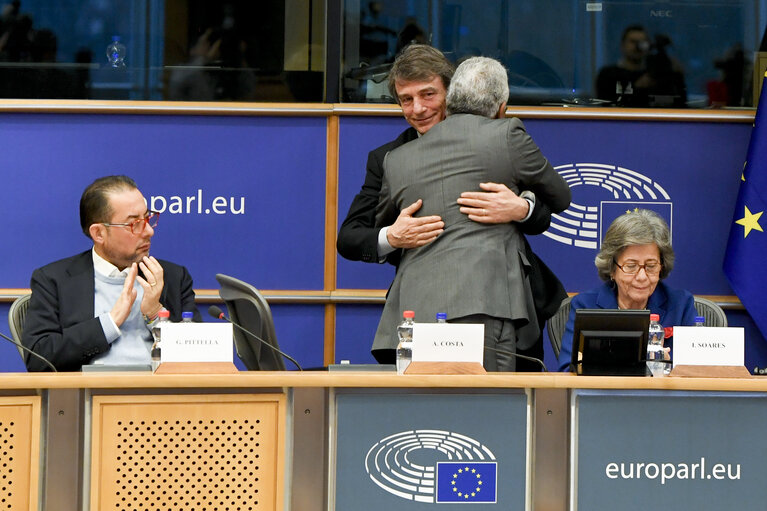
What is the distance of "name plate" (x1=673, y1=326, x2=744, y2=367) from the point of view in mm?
2910

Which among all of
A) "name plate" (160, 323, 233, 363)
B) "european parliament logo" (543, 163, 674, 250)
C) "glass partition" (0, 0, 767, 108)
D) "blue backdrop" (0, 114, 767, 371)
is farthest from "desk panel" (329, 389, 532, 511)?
"glass partition" (0, 0, 767, 108)

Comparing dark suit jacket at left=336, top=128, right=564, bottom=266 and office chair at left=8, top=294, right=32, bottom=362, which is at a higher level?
dark suit jacket at left=336, top=128, right=564, bottom=266

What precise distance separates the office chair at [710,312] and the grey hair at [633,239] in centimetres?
25

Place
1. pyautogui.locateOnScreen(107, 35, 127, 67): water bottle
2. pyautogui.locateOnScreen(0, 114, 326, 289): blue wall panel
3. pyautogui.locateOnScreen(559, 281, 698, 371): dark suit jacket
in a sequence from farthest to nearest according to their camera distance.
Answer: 1. pyautogui.locateOnScreen(107, 35, 127, 67): water bottle
2. pyautogui.locateOnScreen(0, 114, 326, 289): blue wall panel
3. pyautogui.locateOnScreen(559, 281, 698, 371): dark suit jacket

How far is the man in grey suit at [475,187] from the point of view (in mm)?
3330

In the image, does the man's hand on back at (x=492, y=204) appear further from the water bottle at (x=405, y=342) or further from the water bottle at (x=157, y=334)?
the water bottle at (x=157, y=334)

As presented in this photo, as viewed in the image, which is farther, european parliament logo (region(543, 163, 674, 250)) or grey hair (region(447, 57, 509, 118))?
european parliament logo (region(543, 163, 674, 250))

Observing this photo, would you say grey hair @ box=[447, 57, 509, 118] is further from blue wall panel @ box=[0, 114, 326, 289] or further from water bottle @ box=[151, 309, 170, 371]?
blue wall panel @ box=[0, 114, 326, 289]

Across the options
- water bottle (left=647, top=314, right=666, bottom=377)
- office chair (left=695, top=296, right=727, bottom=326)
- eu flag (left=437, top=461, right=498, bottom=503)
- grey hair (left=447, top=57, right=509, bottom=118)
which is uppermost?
grey hair (left=447, top=57, right=509, bottom=118)

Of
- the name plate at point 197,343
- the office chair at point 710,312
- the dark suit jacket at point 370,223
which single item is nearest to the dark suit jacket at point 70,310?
the dark suit jacket at point 370,223

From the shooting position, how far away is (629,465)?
282 centimetres

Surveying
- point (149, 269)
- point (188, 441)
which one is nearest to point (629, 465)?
point (188, 441)

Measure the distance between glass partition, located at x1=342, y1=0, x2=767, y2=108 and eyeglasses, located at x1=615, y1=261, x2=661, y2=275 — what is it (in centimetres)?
133

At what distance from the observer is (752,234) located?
4.78 meters
